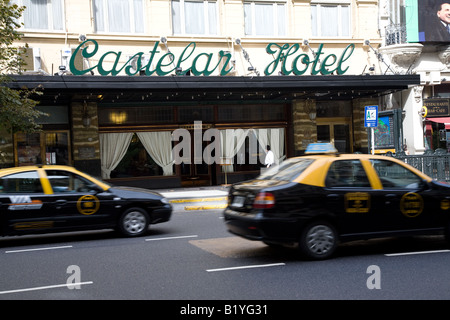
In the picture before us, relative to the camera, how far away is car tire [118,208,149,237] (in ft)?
33.9

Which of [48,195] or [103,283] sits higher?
[48,195]

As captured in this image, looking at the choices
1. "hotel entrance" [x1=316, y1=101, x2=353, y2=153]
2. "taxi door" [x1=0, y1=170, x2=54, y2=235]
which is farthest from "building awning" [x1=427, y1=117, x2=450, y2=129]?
"taxi door" [x1=0, y1=170, x2=54, y2=235]

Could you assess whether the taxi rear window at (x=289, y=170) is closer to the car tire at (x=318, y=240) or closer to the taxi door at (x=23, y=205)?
the car tire at (x=318, y=240)

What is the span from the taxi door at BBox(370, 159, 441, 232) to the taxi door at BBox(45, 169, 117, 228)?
5.14 metres

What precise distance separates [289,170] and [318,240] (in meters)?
1.19

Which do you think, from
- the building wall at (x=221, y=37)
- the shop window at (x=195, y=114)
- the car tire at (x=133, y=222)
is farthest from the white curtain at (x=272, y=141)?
the car tire at (x=133, y=222)

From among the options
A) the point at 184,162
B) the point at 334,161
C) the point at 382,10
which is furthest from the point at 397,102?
the point at 334,161

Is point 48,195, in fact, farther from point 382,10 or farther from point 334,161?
point 382,10

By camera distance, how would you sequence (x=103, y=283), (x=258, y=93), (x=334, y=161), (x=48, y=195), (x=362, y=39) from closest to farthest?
(x=103, y=283) → (x=334, y=161) → (x=48, y=195) → (x=258, y=93) → (x=362, y=39)

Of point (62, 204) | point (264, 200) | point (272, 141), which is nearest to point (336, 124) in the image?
point (272, 141)

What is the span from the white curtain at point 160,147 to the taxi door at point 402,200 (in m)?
14.0

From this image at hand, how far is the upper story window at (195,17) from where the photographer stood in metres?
21.6

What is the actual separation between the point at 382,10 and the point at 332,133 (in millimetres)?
6061
